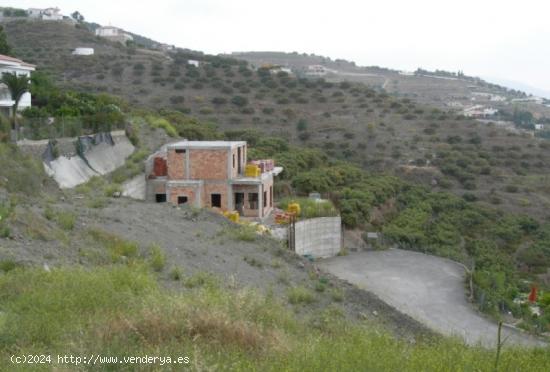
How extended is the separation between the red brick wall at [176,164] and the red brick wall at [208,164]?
1.03 feet

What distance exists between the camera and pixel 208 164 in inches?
888

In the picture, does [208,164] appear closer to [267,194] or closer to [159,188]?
[159,188]

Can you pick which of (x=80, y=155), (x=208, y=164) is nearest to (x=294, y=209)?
(x=208, y=164)

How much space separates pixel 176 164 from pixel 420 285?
29.5ft

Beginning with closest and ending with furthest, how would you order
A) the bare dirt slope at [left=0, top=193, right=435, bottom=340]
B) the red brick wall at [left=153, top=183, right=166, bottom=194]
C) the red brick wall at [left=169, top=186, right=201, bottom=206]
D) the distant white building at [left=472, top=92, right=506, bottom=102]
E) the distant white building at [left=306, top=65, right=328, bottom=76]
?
the bare dirt slope at [left=0, top=193, right=435, bottom=340], the red brick wall at [left=169, top=186, right=201, bottom=206], the red brick wall at [left=153, top=183, right=166, bottom=194], the distant white building at [left=472, top=92, right=506, bottom=102], the distant white building at [left=306, top=65, right=328, bottom=76]

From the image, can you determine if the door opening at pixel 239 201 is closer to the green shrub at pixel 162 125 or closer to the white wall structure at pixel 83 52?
the green shrub at pixel 162 125

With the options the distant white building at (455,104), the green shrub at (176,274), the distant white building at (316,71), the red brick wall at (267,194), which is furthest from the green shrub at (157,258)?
the distant white building at (316,71)

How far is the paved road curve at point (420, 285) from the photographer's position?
15.6 meters

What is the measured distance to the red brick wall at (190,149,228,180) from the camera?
2248 cm

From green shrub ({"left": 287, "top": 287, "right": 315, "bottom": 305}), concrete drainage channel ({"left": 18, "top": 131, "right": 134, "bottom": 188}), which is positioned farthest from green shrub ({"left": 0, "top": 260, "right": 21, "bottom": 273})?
concrete drainage channel ({"left": 18, "top": 131, "right": 134, "bottom": 188})

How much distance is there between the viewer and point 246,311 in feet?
24.9

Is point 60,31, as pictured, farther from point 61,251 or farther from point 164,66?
point 61,251

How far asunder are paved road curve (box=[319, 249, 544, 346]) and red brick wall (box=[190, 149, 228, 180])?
456 centimetres

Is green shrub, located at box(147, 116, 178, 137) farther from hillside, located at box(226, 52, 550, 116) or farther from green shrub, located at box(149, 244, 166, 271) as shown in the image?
hillside, located at box(226, 52, 550, 116)
